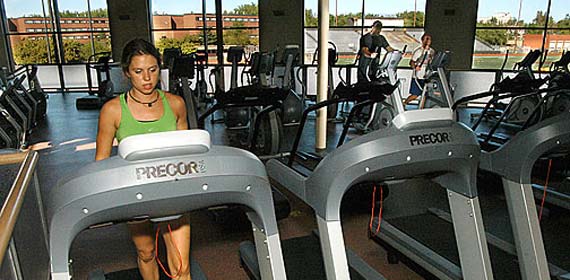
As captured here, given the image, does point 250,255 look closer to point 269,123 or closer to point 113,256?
point 113,256

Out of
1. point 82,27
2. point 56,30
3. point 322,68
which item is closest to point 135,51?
point 322,68

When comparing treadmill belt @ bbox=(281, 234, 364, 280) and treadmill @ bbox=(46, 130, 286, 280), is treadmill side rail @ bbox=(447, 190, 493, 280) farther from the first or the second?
treadmill @ bbox=(46, 130, 286, 280)

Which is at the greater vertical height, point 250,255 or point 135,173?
point 135,173

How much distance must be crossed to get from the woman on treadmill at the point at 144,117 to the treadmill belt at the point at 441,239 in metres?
1.49

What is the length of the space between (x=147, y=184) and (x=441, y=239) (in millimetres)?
2076

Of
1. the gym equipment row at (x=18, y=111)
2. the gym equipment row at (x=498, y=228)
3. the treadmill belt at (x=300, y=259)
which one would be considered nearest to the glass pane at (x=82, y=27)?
the gym equipment row at (x=18, y=111)

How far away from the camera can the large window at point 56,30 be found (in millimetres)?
9516

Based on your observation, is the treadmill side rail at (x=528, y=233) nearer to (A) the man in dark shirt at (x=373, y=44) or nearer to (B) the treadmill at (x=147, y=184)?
(B) the treadmill at (x=147, y=184)

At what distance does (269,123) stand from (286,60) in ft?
6.56

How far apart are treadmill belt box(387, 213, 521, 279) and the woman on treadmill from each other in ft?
4.87

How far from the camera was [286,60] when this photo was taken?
635 centimetres

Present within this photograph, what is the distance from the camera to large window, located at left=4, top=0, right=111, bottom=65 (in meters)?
9.52

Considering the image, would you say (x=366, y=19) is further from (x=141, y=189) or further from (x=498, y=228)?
(x=141, y=189)

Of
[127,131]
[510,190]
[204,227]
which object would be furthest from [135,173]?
[204,227]
